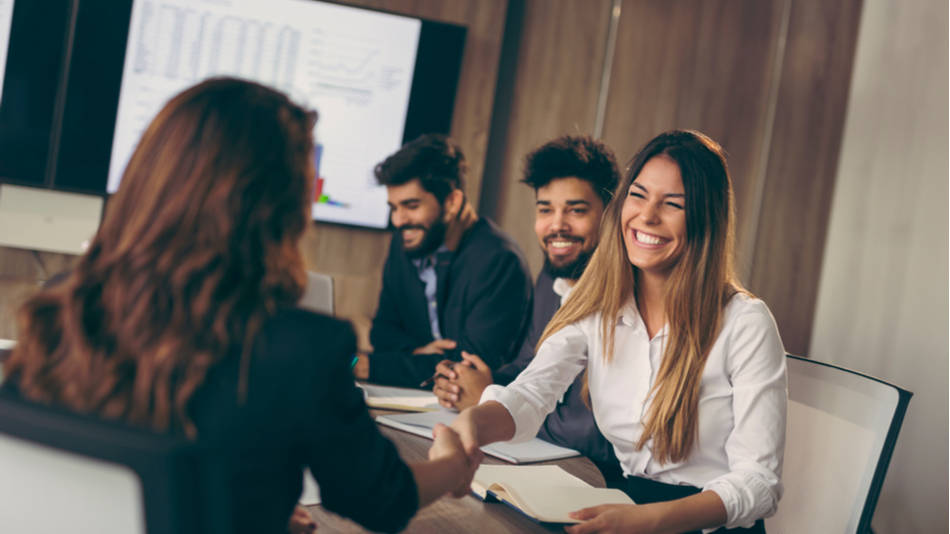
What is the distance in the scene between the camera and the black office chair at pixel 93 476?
639mm

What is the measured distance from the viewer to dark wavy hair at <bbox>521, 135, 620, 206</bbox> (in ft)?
8.23

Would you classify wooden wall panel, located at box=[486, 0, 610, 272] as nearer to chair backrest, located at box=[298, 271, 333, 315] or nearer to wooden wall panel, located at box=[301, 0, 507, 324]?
wooden wall panel, located at box=[301, 0, 507, 324]

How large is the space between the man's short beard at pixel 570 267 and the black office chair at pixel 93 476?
1.79 m

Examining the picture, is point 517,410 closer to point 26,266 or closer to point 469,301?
point 469,301

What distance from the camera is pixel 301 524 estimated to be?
993 mm

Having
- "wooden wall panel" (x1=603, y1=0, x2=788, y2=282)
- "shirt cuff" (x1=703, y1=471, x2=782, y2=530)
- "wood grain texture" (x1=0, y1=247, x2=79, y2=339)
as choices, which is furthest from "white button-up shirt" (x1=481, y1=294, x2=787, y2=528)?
"wood grain texture" (x1=0, y1=247, x2=79, y2=339)

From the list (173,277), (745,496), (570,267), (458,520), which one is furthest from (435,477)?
(570,267)

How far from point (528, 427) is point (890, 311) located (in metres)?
2.62

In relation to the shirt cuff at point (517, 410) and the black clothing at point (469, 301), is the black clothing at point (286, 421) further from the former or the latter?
the black clothing at point (469, 301)

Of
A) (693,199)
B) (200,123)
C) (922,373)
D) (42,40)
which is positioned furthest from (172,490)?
(42,40)

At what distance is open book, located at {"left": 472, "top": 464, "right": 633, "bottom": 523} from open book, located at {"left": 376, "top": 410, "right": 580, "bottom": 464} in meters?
0.13

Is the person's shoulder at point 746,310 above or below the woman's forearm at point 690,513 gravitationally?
above

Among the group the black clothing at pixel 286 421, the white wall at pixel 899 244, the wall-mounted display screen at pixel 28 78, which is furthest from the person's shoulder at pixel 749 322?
the wall-mounted display screen at pixel 28 78

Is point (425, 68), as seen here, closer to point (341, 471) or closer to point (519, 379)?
point (519, 379)
